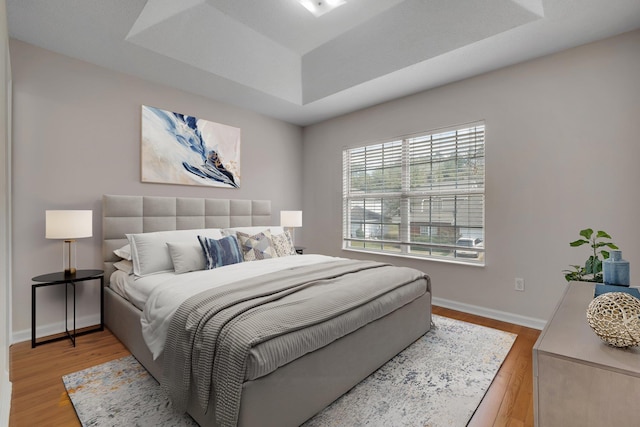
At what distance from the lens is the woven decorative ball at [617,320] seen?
960mm

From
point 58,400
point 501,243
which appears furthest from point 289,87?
point 58,400

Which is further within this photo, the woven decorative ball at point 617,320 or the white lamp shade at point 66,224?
the white lamp shade at point 66,224

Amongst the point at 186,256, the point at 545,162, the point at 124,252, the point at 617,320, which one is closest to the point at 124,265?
the point at 124,252

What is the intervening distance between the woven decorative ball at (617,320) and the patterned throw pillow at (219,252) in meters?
2.55

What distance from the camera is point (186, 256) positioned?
2.66 metres

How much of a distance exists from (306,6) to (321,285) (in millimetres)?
2426

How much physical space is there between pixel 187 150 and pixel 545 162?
3.75 m

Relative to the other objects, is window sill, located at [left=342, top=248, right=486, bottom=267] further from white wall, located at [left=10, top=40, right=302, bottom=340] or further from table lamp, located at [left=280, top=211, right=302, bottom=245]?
white wall, located at [left=10, top=40, right=302, bottom=340]

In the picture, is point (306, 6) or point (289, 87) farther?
point (289, 87)

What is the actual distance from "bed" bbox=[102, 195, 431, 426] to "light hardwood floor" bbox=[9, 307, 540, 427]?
0.23 metres

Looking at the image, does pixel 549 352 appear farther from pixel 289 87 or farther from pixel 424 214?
pixel 289 87

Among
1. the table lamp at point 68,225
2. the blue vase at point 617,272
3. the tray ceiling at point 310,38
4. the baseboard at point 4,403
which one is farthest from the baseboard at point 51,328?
the blue vase at point 617,272

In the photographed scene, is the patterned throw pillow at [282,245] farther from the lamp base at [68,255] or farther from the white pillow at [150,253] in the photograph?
the lamp base at [68,255]

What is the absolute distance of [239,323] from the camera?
1474 mm
